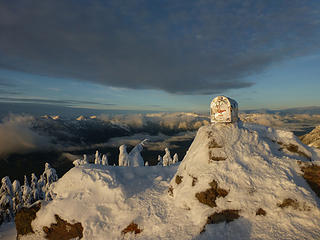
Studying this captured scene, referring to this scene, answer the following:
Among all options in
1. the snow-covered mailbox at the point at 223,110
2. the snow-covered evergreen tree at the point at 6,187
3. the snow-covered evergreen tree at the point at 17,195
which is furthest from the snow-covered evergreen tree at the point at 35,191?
the snow-covered mailbox at the point at 223,110

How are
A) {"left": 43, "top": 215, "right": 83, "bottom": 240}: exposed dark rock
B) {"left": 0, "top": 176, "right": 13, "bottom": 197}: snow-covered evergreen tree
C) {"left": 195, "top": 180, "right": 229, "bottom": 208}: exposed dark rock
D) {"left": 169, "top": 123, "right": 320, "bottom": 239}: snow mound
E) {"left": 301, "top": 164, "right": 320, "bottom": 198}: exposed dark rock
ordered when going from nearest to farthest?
{"left": 169, "top": 123, "right": 320, "bottom": 239}: snow mound
{"left": 301, "top": 164, "right": 320, "bottom": 198}: exposed dark rock
{"left": 195, "top": 180, "right": 229, "bottom": 208}: exposed dark rock
{"left": 43, "top": 215, "right": 83, "bottom": 240}: exposed dark rock
{"left": 0, "top": 176, "right": 13, "bottom": 197}: snow-covered evergreen tree

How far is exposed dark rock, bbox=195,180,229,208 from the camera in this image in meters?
15.9

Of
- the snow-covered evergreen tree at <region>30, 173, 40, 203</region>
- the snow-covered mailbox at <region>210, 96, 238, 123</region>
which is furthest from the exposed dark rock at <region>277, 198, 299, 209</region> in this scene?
the snow-covered evergreen tree at <region>30, 173, 40, 203</region>

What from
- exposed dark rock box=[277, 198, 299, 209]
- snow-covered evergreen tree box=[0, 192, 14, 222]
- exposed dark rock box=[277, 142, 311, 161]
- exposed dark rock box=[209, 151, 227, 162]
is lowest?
snow-covered evergreen tree box=[0, 192, 14, 222]

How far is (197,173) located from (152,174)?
8.36 m

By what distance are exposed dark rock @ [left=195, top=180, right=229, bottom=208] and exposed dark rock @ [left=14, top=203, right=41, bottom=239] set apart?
62.5ft

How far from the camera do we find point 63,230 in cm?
1916

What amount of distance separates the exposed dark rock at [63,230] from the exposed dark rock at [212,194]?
12.4m

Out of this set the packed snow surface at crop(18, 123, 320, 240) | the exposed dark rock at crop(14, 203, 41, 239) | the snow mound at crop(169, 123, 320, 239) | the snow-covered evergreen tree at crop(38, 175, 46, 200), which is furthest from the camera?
the snow-covered evergreen tree at crop(38, 175, 46, 200)

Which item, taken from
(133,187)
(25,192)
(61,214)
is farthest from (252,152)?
(25,192)

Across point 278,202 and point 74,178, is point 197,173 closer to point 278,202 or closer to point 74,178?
point 278,202

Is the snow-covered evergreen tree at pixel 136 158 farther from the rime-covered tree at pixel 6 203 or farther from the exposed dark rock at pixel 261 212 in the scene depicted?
the exposed dark rock at pixel 261 212

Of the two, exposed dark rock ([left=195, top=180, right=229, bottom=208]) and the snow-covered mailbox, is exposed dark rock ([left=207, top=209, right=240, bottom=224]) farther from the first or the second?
the snow-covered mailbox

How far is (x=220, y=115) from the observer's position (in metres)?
20.4
